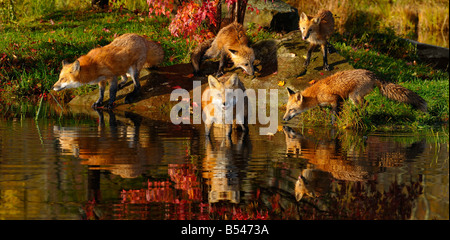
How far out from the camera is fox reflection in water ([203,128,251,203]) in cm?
535

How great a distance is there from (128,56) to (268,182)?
313 inches

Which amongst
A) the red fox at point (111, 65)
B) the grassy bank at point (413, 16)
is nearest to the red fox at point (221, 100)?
the red fox at point (111, 65)

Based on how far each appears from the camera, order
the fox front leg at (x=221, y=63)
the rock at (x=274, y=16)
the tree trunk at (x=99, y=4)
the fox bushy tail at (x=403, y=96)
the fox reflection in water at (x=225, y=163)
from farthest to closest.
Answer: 1. the tree trunk at (x=99, y=4)
2. the rock at (x=274, y=16)
3. the fox front leg at (x=221, y=63)
4. the fox bushy tail at (x=403, y=96)
5. the fox reflection in water at (x=225, y=163)

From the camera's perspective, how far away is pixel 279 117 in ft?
38.7

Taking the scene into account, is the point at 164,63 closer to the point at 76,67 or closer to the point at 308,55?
the point at 76,67

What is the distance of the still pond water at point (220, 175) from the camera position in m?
4.82

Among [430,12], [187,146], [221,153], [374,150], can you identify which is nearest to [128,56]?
[187,146]

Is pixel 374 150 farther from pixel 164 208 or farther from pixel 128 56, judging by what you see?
pixel 128 56

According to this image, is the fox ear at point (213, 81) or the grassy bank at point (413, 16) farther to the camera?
the grassy bank at point (413, 16)

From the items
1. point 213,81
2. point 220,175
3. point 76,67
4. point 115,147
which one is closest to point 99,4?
point 76,67

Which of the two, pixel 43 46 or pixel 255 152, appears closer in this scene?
pixel 255 152

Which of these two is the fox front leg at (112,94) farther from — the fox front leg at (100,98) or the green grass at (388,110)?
the green grass at (388,110)

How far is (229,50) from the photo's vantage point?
13312mm

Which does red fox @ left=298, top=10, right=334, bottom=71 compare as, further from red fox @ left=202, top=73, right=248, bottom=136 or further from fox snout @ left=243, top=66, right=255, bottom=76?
red fox @ left=202, top=73, right=248, bottom=136
